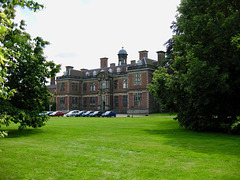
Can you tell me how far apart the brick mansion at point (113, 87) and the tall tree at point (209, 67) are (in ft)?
109

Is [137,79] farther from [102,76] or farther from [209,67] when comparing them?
[209,67]

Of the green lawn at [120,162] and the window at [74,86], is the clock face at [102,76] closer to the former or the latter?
the window at [74,86]

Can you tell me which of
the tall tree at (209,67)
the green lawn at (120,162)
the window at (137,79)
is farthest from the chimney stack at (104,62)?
the green lawn at (120,162)

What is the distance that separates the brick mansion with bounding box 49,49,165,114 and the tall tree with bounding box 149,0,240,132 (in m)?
33.4

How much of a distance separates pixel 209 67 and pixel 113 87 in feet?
159

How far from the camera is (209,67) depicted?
16.0 m

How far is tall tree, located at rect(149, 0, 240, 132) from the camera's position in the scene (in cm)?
1612

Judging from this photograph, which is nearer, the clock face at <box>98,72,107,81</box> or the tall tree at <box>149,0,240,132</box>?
the tall tree at <box>149,0,240,132</box>

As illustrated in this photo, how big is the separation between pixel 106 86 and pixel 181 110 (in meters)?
44.3

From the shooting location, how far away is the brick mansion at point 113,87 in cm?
5441

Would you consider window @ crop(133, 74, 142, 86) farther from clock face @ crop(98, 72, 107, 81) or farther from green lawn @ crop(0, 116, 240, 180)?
green lawn @ crop(0, 116, 240, 180)

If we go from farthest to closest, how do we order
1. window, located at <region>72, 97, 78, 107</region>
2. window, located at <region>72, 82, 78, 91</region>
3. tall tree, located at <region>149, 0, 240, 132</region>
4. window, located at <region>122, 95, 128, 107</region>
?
window, located at <region>72, 82, 78, 91</region> → window, located at <region>72, 97, 78, 107</region> → window, located at <region>122, 95, 128, 107</region> → tall tree, located at <region>149, 0, 240, 132</region>

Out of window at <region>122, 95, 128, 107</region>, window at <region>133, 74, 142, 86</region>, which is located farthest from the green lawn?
window at <region>122, 95, 128, 107</region>

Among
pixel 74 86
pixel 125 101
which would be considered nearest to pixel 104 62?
pixel 74 86
